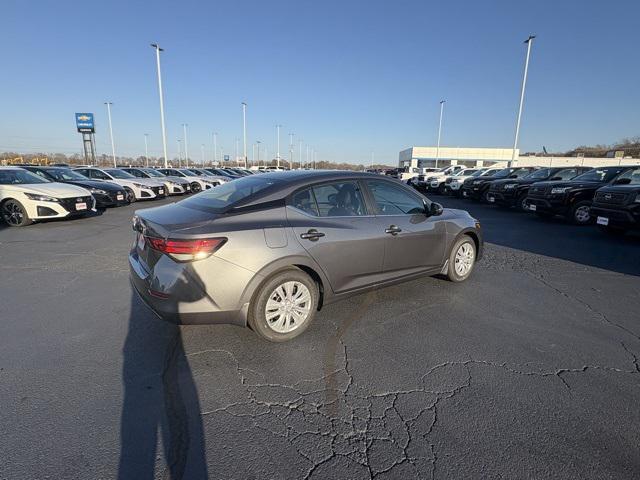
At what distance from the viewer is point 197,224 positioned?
2900mm

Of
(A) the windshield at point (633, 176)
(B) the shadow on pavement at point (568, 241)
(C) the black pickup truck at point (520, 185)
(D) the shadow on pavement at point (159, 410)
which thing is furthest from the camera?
(C) the black pickup truck at point (520, 185)

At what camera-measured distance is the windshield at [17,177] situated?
359 inches

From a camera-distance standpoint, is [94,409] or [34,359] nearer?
[94,409]

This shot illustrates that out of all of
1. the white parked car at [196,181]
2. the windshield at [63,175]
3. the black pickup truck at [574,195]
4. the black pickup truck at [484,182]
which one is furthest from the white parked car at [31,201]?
the black pickup truck at [484,182]

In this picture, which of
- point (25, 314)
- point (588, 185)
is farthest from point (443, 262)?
point (588, 185)

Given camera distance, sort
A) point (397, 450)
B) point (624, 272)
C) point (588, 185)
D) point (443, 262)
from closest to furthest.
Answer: point (397, 450)
point (443, 262)
point (624, 272)
point (588, 185)

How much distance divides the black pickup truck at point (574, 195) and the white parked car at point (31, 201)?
13314 mm

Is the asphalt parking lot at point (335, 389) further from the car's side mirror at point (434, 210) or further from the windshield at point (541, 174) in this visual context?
the windshield at point (541, 174)

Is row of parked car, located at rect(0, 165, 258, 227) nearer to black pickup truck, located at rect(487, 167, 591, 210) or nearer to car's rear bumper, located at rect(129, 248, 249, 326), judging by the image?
car's rear bumper, located at rect(129, 248, 249, 326)

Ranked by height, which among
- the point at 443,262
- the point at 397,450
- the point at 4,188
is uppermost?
the point at 4,188

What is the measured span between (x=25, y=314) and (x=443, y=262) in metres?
4.98

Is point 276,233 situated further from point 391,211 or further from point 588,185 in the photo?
point 588,185

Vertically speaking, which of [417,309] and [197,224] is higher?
[197,224]

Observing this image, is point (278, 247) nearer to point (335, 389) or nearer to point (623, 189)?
point (335, 389)
